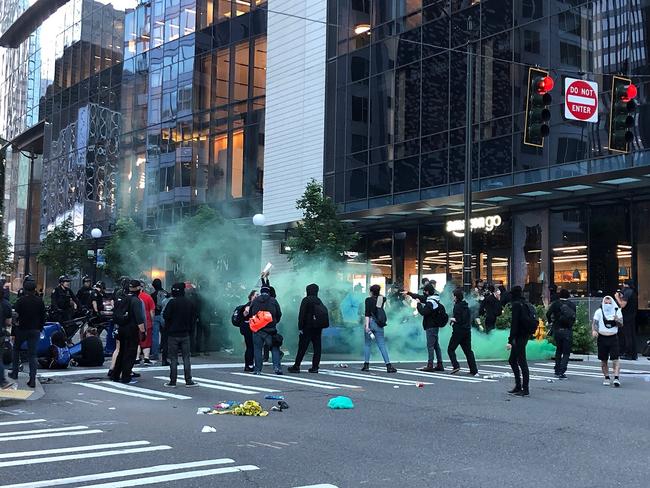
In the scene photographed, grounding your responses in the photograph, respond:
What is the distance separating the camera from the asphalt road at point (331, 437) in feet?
20.2

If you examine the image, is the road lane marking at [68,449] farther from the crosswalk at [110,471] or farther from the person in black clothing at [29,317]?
the person in black clothing at [29,317]

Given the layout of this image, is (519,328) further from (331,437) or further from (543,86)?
(331,437)

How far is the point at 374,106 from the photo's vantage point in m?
28.1

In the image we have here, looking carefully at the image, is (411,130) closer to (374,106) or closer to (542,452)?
(374,106)

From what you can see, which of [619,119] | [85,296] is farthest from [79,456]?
[85,296]

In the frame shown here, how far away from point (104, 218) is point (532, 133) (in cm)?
3556

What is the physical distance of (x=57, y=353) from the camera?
14898mm

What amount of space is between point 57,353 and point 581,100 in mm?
13327

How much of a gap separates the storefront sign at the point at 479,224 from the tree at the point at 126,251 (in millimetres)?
16505

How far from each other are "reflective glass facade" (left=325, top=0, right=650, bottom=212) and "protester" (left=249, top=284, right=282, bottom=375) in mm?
11080

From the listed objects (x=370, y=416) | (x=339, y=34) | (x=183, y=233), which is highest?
(x=339, y=34)

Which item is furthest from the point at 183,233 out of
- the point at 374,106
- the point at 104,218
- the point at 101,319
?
the point at 104,218

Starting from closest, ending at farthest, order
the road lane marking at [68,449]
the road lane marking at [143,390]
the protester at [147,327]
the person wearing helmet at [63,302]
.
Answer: the road lane marking at [68,449] < the road lane marking at [143,390] < the protester at [147,327] < the person wearing helmet at [63,302]

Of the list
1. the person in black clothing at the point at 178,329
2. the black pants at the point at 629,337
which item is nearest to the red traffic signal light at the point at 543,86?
the black pants at the point at 629,337
